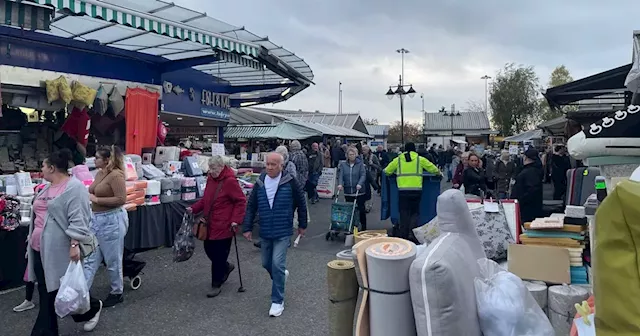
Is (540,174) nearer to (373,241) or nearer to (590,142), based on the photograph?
(590,142)

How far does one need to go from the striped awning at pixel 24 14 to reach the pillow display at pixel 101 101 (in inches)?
86.0

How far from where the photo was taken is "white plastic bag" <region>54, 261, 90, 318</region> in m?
3.62

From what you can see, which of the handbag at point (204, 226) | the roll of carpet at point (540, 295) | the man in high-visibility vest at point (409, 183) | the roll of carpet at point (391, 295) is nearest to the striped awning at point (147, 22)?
the handbag at point (204, 226)

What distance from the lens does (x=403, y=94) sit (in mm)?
21391

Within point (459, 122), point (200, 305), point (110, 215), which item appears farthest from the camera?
point (459, 122)

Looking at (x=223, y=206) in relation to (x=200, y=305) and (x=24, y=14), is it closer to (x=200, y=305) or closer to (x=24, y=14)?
(x=200, y=305)

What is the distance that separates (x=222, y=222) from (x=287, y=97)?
33.7 ft

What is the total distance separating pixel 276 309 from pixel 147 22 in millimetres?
4622

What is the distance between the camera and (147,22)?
21.8 feet

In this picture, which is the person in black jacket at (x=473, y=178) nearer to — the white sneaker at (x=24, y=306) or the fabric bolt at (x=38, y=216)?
the fabric bolt at (x=38, y=216)

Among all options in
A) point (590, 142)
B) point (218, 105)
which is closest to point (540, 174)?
point (590, 142)

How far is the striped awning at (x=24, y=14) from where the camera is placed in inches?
207

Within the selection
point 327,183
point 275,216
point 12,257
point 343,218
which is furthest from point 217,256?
point 327,183

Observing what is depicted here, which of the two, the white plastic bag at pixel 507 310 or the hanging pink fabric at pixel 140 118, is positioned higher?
the hanging pink fabric at pixel 140 118
